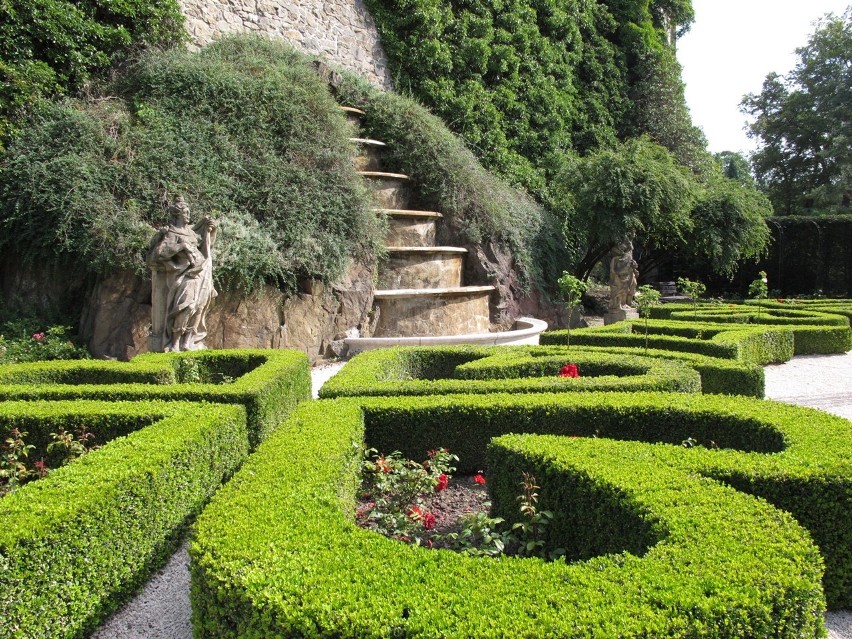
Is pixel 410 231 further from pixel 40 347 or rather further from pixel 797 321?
pixel 797 321

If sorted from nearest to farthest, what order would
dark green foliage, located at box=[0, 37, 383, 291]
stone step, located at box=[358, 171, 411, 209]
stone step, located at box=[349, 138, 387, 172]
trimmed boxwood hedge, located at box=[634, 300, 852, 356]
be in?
1. dark green foliage, located at box=[0, 37, 383, 291]
2. trimmed boxwood hedge, located at box=[634, 300, 852, 356]
3. stone step, located at box=[358, 171, 411, 209]
4. stone step, located at box=[349, 138, 387, 172]

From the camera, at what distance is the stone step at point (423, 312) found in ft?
40.3

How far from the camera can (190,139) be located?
11.6 metres

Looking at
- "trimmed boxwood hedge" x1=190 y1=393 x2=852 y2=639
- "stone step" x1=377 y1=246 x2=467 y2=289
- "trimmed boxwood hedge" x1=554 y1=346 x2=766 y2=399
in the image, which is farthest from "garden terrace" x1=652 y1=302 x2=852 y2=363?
"trimmed boxwood hedge" x1=190 y1=393 x2=852 y2=639

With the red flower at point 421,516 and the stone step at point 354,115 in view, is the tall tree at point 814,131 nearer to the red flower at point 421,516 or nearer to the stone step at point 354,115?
the stone step at point 354,115

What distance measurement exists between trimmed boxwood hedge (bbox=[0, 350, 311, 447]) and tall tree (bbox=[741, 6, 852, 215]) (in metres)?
29.7

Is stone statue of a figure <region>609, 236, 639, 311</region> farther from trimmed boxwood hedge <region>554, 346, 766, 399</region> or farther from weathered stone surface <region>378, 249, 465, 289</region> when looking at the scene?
trimmed boxwood hedge <region>554, 346, 766, 399</region>

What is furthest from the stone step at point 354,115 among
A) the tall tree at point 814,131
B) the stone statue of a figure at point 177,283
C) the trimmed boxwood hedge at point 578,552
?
the tall tree at point 814,131

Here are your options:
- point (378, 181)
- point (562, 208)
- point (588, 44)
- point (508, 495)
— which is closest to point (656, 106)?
point (588, 44)

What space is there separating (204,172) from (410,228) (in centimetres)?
433

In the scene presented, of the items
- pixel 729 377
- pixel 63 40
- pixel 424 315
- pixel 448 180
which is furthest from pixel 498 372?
pixel 63 40

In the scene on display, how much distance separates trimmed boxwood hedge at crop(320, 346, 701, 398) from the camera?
5.84 m

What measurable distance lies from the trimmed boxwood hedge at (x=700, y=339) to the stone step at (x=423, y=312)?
3.37 m

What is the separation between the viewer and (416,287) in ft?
42.8
